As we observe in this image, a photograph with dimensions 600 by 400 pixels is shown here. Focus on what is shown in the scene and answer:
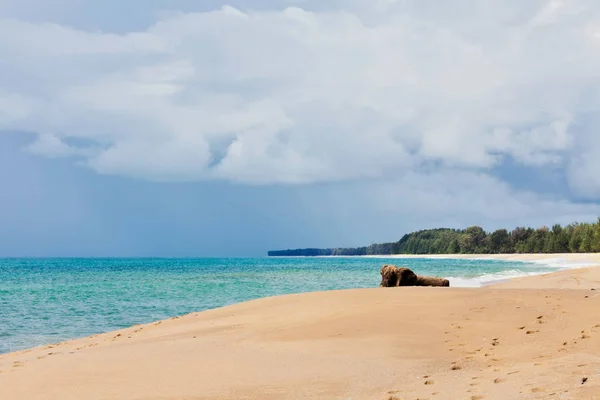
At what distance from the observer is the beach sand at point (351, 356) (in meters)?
7.93

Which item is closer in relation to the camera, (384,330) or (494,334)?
(494,334)

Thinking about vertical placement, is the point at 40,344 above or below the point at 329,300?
below

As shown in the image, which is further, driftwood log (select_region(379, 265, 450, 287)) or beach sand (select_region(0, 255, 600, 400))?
driftwood log (select_region(379, 265, 450, 287))

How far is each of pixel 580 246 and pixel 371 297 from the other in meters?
130

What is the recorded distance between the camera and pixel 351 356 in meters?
10.5

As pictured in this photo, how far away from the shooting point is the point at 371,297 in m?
18.6

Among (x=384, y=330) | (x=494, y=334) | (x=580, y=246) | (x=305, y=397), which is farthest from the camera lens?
(x=580, y=246)

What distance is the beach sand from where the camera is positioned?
7.93 metres

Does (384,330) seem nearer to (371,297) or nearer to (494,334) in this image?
(494,334)

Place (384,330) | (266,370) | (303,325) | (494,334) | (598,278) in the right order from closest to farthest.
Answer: (266,370), (494,334), (384,330), (303,325), (598,278)

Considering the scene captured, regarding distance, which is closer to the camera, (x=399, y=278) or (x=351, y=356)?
(x=351, y=356)

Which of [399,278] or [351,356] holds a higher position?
[399,278]

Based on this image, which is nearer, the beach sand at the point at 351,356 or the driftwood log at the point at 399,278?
the beach sand at the point at 351,356

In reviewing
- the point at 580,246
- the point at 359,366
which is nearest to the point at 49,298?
the point at 359,366
